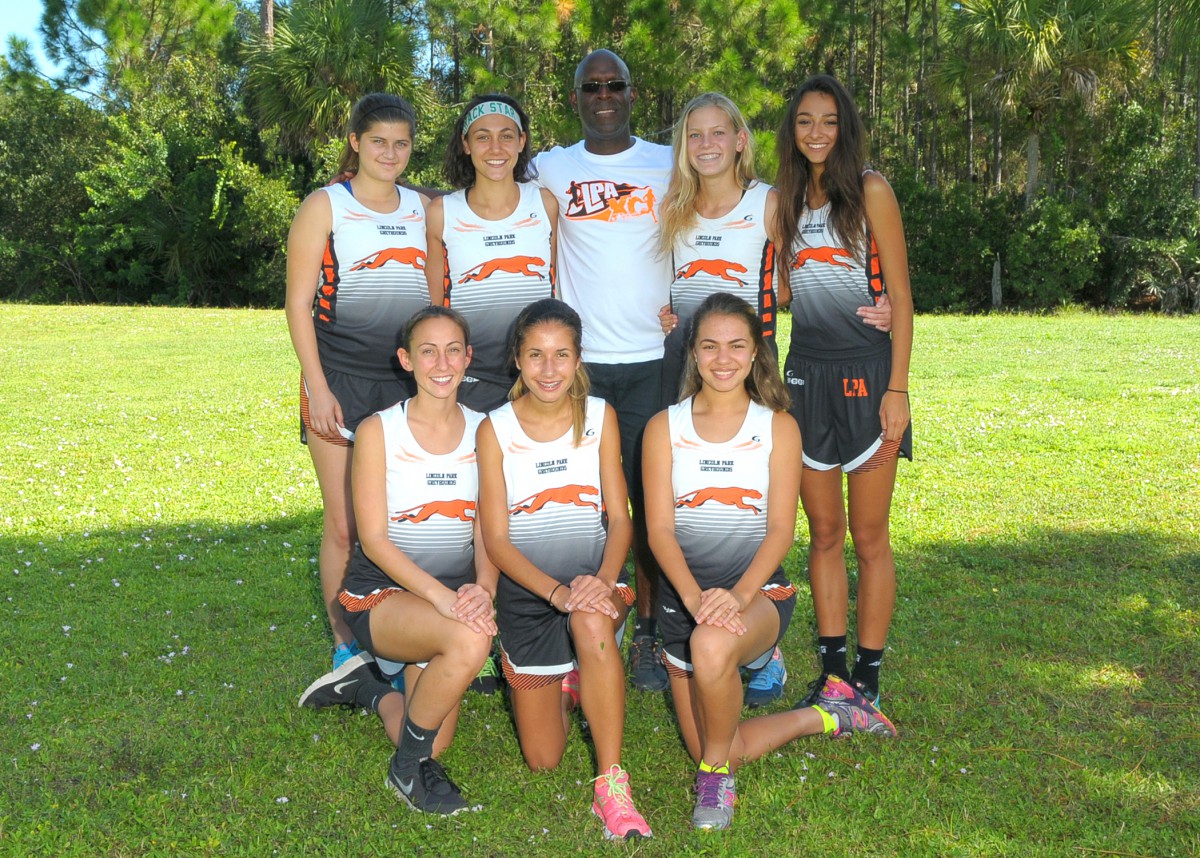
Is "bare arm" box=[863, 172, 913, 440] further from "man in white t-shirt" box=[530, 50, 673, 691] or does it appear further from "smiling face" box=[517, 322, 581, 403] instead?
"smiling face" box=[517, 322, 581, 403]

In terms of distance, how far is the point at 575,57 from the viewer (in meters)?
22.5

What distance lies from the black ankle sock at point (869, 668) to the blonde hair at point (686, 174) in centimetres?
168

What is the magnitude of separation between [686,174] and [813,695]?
6.40 feet

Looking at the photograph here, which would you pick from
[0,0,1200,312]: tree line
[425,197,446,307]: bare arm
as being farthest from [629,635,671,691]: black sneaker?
[0,0,1200,312]: tree line

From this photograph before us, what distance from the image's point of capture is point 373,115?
4.11m

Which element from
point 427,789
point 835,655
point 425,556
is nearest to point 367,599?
point 425,556

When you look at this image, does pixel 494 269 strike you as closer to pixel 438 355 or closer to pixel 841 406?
pixel 438 355

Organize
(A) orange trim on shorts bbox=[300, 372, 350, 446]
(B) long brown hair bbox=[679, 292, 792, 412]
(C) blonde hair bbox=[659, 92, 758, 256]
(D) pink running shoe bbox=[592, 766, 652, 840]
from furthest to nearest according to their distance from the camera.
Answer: (A) orange trim on shorts bbox=[300, 372, 350, 446], (C) blonde hair bbox=[659, 92, 758, 256], (B) long brown hair bbox=[679, 292, 792, 412], (D) pink running shoe bbox=[592, 766, 652, 840]

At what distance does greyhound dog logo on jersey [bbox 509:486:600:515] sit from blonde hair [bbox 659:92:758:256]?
3.45 feet

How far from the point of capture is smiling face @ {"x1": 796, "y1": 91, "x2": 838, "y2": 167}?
3.77 metres

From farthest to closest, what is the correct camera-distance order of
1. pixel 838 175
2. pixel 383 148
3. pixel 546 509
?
pixel 383 148, pixel 838 175, pixel 546 509

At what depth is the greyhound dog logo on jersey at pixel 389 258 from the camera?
4.11m

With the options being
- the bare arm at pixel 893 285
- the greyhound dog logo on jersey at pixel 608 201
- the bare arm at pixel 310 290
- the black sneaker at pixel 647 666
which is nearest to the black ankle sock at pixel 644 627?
the black sneaker at pixel 647 666

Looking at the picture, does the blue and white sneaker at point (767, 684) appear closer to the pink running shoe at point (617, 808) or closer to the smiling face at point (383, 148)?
the pink running shoe at point (617, 808)
